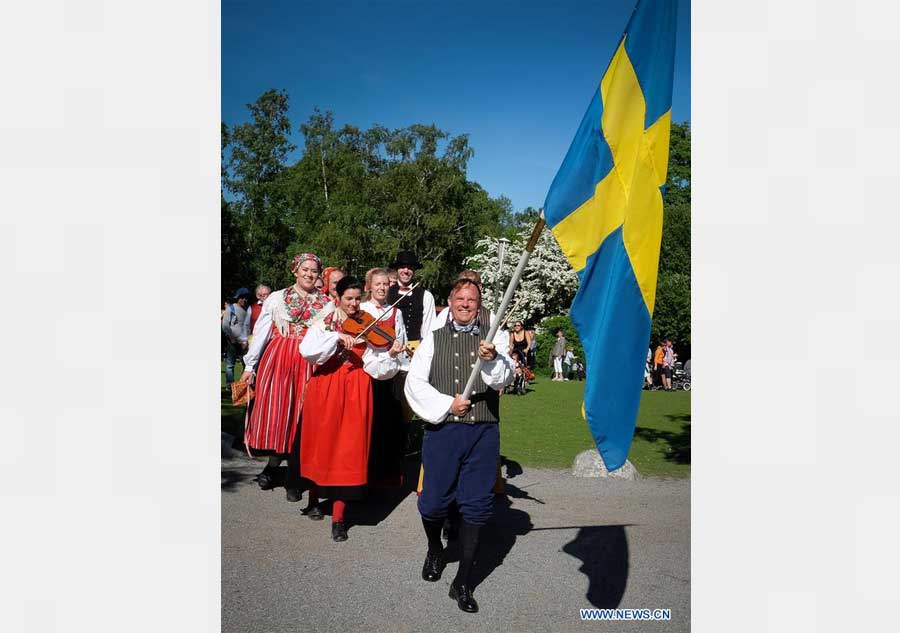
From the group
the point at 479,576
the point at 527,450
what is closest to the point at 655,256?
the point at 479,576

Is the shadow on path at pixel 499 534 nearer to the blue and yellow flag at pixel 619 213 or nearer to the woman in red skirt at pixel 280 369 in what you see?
the blue and yellow flag at pixel 619 213

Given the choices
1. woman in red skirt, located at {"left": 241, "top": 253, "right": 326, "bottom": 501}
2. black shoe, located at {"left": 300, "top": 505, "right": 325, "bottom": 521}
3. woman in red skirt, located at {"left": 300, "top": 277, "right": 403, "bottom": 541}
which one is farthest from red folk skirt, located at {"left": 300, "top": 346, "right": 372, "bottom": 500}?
woman in red skirt, located at {"left": 241, "top": 253, "right": 326, "bottom": 501}

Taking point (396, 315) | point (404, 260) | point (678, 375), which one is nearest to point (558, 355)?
point (678, 375)

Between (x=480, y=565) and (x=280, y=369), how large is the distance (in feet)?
7.63

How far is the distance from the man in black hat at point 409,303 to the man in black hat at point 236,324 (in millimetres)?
1121

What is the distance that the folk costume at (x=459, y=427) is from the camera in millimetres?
3496

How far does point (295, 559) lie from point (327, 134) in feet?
8.24

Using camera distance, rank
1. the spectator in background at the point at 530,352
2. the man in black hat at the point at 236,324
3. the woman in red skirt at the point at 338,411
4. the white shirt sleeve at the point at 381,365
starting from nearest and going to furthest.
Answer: the white shirt sleeve at the point at 381,365, the woman in red skirt at the point at 338,411, the man in black hat at the point at 236,324, the spectator in background at the point at 530,352

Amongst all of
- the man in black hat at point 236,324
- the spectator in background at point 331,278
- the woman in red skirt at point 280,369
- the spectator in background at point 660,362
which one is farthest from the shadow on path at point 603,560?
the spectator in background at point 660,362

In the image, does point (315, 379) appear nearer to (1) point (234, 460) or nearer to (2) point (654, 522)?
(1) point (234, 460)

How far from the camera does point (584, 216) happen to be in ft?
10.4

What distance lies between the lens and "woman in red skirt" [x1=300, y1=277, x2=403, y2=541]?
439 cm

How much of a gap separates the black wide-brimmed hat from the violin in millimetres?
795

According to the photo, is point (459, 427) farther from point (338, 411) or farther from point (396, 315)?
point (396, 315)
